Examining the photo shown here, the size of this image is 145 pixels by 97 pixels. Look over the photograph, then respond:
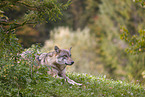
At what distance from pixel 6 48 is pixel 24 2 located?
4.55ft

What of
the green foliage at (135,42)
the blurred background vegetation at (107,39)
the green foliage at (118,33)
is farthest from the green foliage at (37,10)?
the green foliage at (118,33)

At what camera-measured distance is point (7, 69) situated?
6.45 meters

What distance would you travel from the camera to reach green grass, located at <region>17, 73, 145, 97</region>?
639cm

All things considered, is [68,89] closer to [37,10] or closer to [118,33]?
[37,10]

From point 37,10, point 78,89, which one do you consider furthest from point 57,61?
point 37,10

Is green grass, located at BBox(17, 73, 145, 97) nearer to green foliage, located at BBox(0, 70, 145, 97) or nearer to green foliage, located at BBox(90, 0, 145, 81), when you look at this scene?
green foliage, located at BBox(0, 70, 145, 97)

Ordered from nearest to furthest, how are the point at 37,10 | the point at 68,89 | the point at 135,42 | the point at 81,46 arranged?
1. the point at 68,89
2. the point at 37,10
3. the point at 135,42
4. the point at 81,46

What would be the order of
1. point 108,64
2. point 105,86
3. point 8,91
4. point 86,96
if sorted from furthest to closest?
1. point 108,64
2. point 105,86
3. point 86,96
4. point 8,91

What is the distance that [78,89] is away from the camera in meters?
7.18

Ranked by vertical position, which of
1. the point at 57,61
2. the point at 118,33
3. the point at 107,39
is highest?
the point at 118,33

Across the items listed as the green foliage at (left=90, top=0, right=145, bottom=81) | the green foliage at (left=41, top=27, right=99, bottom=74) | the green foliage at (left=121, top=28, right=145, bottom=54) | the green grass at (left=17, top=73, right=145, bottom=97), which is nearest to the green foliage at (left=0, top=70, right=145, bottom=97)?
the green grass at (left=17, top=73, right=145, bottom=97)

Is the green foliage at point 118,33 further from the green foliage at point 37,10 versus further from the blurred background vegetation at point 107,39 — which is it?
the green foliage at point 37,10

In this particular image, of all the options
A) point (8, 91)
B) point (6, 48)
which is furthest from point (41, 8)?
point (8, 91)

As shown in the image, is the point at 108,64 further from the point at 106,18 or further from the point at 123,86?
the point at 123,86
